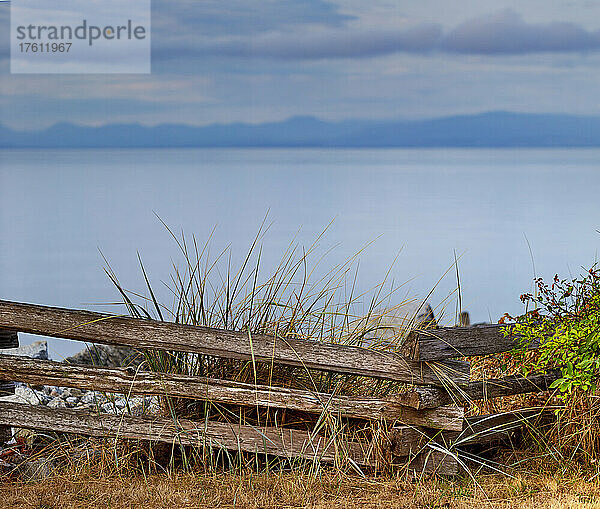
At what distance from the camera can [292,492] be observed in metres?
4.30

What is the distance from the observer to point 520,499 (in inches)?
170

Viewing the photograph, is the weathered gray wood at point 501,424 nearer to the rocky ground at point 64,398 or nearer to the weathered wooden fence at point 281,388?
the weathered wooden fence at point 281,388

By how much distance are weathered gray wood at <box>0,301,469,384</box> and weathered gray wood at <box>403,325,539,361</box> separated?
77mm

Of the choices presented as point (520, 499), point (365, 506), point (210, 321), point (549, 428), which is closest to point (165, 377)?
point (210, 321)

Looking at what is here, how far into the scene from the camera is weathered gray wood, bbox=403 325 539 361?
447 cm

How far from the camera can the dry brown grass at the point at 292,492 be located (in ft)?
13.8

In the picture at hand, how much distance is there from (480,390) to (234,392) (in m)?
1.63

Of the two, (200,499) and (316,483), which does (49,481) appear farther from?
(316,483)

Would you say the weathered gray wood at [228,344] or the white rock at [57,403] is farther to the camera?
the white rock at [57,403]

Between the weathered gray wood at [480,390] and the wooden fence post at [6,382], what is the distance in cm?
273

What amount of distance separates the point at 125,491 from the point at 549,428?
2893 millimetres

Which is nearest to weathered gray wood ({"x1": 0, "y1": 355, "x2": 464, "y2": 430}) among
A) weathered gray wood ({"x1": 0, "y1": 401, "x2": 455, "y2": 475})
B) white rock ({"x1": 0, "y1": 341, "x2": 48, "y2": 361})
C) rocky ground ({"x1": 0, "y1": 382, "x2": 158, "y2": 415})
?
weathered gray wood ({"x1": 0, "y1": 401, "x2": 455, "y2": 475})

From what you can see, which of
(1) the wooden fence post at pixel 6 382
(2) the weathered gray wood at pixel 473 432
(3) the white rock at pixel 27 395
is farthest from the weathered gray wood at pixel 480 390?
(3) the white rock at pixel 27 395

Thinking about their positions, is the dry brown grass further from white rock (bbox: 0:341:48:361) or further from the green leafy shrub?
white rock (bbox: 0:341:48:361)
